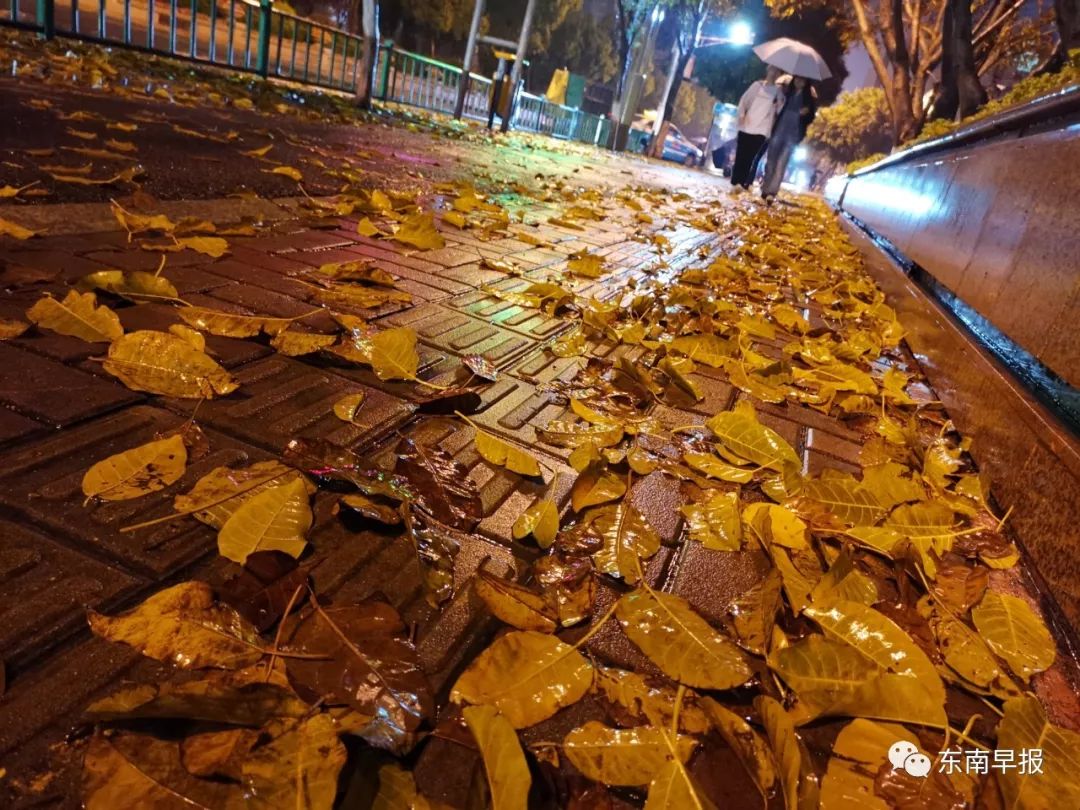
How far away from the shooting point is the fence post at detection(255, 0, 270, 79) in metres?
10.5

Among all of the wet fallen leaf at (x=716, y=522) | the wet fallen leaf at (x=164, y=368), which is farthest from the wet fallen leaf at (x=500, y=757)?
the wet fallen leaf at (x=164, y=368)

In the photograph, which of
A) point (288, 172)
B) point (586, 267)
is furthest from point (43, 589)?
point (288, 172)

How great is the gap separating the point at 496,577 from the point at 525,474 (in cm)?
39

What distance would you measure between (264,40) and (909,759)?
13425mm

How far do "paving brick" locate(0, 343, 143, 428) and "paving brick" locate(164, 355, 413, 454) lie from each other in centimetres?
12

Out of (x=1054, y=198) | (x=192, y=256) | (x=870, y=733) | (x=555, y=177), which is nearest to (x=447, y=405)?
(x=870, y=733)

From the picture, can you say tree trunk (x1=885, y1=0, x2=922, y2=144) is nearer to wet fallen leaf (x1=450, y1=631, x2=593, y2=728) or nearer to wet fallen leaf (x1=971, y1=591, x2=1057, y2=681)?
wet fallen leaf (x1=971, y1=591, x2=1057, y2=681)

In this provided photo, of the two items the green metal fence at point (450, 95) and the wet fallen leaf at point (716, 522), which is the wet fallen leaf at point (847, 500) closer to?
the wet fallen leaf at point (716, 522)

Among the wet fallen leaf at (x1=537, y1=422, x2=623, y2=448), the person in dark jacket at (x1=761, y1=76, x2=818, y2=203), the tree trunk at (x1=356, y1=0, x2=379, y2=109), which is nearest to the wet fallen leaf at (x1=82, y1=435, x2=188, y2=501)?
the wet fallen leaf at (x1=537, y1=422, x2=623, y2=448)

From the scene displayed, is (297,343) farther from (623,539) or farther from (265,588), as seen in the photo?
(623,539)

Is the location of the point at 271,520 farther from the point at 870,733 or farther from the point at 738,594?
the point at 870,733

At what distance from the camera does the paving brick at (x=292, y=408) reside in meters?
1.37

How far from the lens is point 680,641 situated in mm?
1011

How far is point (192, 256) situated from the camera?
230 centimetres
